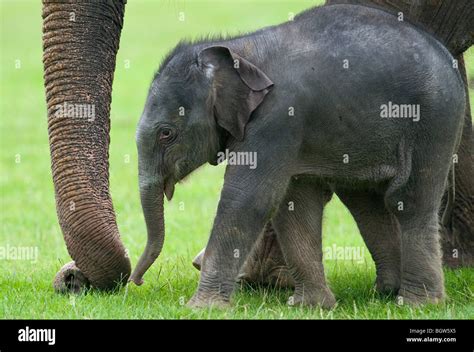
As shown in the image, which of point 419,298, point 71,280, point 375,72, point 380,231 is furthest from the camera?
point 380,231

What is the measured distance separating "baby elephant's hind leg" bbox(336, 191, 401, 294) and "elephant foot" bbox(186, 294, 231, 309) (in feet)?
3.72

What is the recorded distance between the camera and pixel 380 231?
7.17 m

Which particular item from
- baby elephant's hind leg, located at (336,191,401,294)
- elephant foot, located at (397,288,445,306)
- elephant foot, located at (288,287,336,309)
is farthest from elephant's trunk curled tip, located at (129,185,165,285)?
elephant foot, located at (397,288,445,306)

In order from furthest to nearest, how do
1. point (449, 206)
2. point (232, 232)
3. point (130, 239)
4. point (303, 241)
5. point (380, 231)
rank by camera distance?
point (130, 239), point (449, 206), point (380, 231), point (303, 241), point (232, 232)

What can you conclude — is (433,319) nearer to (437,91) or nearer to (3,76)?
(437,91)

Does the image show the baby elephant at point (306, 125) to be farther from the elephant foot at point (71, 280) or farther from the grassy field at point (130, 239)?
the elephant foot at point (71, 280)

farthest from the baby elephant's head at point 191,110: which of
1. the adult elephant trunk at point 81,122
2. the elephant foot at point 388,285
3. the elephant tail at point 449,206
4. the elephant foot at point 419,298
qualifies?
the elephant tail at point 449,206

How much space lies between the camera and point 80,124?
6.49 metres

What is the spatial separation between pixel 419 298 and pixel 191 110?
1.62 meters

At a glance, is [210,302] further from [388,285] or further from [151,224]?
[388,285]

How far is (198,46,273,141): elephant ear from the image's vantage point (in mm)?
6297

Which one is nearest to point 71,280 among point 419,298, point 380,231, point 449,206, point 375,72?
point 380,231

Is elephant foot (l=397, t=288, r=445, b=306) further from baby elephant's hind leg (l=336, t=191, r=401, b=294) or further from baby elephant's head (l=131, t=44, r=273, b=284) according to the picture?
baby elephant's head (l=131, t=44, r=273, b=284)
